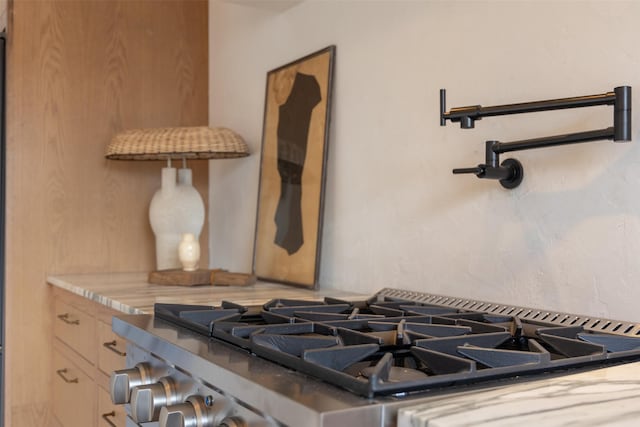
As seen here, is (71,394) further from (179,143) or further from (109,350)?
(179,143)

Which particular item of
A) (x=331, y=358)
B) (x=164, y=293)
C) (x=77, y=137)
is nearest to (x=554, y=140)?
(x=331, y=358)

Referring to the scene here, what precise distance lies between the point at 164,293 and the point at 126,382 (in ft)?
2.50

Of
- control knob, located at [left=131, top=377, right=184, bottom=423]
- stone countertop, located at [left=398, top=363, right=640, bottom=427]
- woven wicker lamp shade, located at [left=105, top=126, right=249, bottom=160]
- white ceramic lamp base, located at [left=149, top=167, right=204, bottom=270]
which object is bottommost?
control knob, located at [left=131, top=377, right=184, bottom=423]

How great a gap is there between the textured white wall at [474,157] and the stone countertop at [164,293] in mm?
149

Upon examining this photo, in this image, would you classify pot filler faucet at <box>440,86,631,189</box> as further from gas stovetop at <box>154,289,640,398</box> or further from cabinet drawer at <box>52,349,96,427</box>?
cabinet drawer at <box>52,349,96,427</box>

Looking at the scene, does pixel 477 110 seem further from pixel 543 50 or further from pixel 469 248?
pixel 469 248

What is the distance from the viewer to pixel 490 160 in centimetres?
139

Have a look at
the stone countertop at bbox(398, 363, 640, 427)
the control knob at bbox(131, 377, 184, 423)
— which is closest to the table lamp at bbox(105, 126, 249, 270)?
the control knob at bbox(131, 377, 184, 423)

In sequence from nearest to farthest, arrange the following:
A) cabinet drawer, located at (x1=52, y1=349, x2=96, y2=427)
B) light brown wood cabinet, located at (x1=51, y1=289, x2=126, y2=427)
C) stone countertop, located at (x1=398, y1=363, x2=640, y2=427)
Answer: stone countertop, located at (x1=398, y1=363, x2=640, y2=427) < light brown wood cabinet, located at (x1=51, y1=289, x2=126, y2=427) < cabinet drawer, located at (x1=52, y1=349, x2=96, y2=427)

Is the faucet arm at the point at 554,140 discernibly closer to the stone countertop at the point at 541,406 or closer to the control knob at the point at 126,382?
the stone countertop at the point at 541,406

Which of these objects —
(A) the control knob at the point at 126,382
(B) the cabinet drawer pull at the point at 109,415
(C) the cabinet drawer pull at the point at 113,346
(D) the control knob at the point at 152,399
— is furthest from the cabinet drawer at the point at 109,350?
(D) the control knob at the point at 152,399

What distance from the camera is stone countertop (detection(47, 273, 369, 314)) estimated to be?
5.78 ft

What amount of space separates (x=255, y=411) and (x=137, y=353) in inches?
22.0

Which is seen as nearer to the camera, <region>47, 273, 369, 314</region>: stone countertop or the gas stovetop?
the gas stovetop
